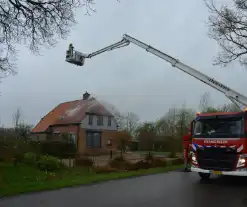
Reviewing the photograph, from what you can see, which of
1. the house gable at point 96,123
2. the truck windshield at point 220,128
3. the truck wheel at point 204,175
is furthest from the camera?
the house gable at point 96,123

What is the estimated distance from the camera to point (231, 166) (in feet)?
37.1

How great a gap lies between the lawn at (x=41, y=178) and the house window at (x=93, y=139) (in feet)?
78.4

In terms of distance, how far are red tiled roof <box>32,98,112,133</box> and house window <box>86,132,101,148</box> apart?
291cm

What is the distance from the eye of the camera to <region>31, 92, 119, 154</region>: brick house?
141 feet

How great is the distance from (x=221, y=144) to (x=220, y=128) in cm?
72

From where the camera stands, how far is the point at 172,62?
18750 millimetres

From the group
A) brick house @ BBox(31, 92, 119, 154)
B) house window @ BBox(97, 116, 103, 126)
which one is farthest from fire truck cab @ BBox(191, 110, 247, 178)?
house window @ BBox(97, 116, 103, 126)

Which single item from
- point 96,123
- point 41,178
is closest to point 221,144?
point 41,178

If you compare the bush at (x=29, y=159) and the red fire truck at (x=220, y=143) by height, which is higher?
the red fire truck at (x=220, y=143)

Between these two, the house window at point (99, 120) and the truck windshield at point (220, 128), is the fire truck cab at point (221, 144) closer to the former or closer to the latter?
the truck windshield at point (220, 128)

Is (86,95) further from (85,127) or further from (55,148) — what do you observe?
(55,148)

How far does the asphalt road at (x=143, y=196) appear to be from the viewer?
27.0 feet

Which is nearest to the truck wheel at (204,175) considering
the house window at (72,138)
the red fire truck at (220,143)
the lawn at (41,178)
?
the red fire truck at (220,143)

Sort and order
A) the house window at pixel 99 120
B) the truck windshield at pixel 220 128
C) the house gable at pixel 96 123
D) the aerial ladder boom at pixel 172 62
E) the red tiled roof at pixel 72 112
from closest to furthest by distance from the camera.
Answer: the truck windshield at pixel 220 128 < the aerial ladder boom at pixel 172 62 < the house gable at pixel 96 123 < the red tiled roof at pixel 72 112 < the house window at pixel 99 120
